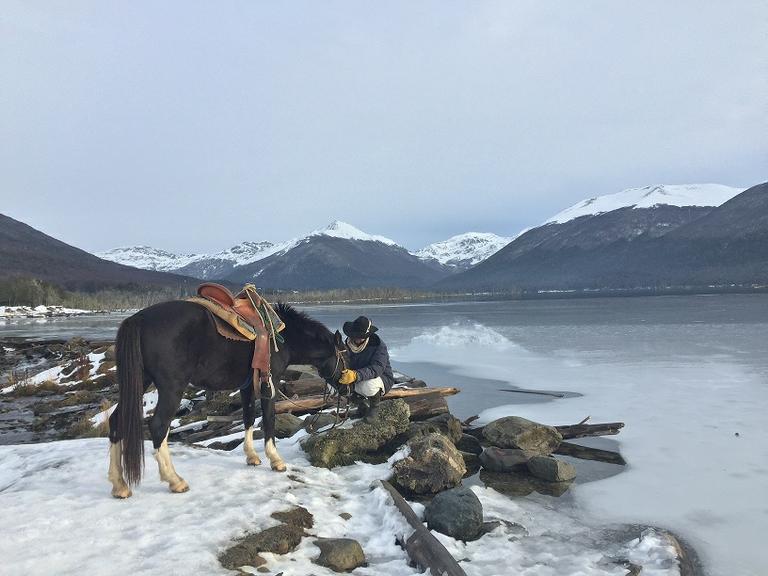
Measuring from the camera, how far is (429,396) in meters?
9.49

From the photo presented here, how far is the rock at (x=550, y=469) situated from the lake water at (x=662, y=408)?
0.26m

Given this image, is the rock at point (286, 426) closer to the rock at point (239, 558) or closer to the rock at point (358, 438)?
the rock at point (358, 438)

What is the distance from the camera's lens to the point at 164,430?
5.20m

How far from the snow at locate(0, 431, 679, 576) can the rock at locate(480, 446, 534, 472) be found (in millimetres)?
1048

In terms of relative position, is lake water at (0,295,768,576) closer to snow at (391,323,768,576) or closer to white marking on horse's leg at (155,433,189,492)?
snow at (391,323,768,576)

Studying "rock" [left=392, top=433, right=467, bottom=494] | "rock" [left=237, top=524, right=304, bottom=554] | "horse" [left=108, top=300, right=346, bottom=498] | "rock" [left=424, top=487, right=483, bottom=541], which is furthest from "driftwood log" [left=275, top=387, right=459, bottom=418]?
"rock" [left=237, top=524, right=304, bottom=554]

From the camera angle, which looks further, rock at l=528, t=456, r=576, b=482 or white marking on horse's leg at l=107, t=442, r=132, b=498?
rock at l=528, t=456, r=576, b=482

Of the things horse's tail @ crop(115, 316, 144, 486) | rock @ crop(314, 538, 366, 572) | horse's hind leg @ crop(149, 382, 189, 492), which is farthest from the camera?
horse's hind leg @ crop(149, 382, 189, 492)

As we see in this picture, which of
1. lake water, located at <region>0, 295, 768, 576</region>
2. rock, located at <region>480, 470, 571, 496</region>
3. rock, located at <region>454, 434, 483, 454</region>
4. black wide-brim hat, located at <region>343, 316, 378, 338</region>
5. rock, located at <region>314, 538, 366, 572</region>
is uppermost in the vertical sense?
black wide-brim hat, located at <region>343, 316, 378, 338</region>

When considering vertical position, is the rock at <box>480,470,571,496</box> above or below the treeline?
below

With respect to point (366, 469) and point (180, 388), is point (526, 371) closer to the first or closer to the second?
point (366, 469)

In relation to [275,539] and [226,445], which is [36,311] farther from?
[275,539]

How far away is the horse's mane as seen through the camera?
6930mm

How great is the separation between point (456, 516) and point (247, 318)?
3327 mm
